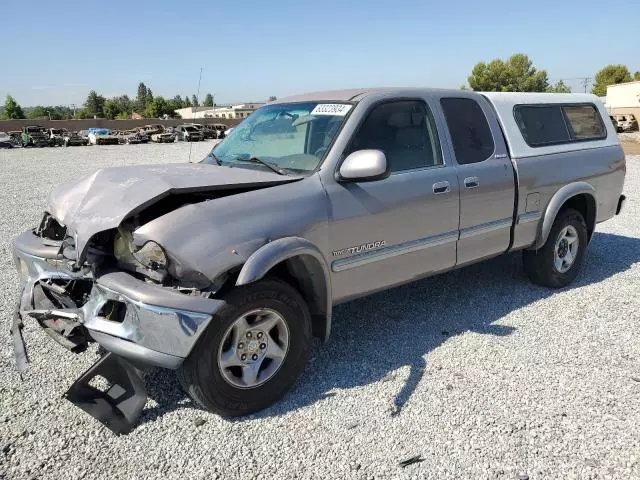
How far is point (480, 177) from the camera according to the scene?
14.0 ft

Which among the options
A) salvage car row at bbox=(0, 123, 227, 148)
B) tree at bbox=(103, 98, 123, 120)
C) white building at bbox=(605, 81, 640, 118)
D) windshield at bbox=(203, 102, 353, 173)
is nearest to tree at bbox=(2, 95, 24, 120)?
tree at bbox=(103, 98, 123, 120)

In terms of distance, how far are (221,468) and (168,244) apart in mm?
1186

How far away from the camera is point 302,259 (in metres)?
3.25

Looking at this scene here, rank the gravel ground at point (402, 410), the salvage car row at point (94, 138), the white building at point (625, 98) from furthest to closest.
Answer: the white building at point (625, 98)
the salvage car row at point (94, 138)
the gravel ground at point (402, 410)

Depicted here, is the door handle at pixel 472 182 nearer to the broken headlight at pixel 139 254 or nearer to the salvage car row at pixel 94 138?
the broken headlight at pixel 139 254

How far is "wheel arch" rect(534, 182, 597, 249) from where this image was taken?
16.2 ft

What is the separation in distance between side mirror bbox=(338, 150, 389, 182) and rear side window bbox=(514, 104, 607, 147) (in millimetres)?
2099

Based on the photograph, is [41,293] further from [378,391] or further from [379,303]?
[379,303]

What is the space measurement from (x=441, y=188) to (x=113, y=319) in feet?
8.19

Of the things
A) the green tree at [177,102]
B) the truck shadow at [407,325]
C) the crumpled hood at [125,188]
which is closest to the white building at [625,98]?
the truck shadow at [407,325]

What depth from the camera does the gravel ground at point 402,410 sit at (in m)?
2.69

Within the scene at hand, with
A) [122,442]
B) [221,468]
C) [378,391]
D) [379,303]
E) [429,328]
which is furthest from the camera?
[379,303]

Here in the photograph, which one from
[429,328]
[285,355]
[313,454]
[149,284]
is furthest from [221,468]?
[429,328]

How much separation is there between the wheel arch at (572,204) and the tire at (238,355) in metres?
2.79
